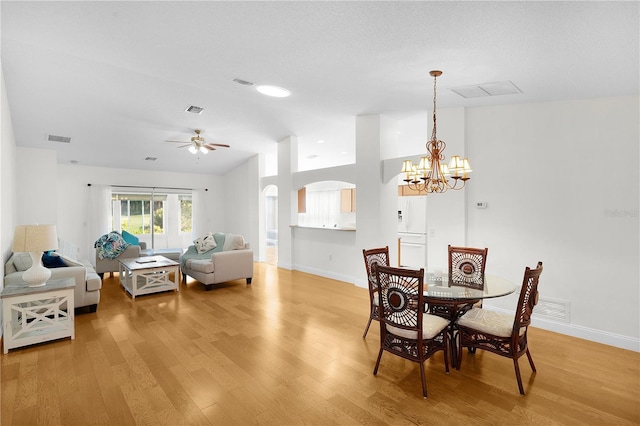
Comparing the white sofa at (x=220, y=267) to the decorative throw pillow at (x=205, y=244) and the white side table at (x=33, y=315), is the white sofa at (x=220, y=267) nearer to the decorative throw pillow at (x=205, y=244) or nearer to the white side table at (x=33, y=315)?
the decorative throw pillow at (x=205, y=244)

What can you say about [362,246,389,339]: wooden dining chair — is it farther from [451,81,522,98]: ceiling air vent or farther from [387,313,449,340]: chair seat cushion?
[451,81,522,98]: ceiling air vent

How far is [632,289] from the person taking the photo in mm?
3250

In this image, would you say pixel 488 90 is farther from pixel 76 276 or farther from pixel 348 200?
pixel 348 200

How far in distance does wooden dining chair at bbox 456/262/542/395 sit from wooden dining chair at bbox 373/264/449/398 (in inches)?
7.5

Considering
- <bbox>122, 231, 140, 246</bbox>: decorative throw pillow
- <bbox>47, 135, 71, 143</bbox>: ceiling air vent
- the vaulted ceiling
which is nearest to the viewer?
the vaulted ceiling

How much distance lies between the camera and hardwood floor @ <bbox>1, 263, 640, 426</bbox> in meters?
2.17

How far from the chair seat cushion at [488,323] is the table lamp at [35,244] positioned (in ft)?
13.4

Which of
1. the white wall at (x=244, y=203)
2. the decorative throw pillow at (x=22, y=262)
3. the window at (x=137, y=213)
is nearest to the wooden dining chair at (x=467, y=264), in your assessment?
the decorative throw pillow at (x=22, y=262)

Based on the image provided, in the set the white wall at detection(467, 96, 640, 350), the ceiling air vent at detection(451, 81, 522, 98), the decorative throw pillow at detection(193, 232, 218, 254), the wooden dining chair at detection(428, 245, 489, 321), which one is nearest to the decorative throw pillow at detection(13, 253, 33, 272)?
the decorative throw pillow at detection(193, 232, 218, 254)

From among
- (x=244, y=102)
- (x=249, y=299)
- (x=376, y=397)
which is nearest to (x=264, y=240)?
(x=249, y=299)

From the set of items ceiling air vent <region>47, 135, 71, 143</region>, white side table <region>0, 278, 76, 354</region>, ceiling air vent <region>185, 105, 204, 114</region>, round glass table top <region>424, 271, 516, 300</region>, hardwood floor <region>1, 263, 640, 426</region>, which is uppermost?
ceiling air vent <region>185, 105, 204, 114</region>

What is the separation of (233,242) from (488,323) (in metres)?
4.64

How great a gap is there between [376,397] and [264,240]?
6.30 metres

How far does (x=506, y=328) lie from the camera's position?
250cm
